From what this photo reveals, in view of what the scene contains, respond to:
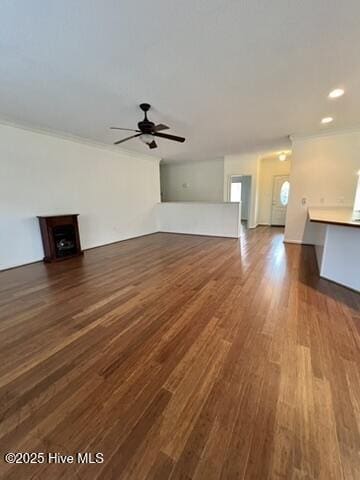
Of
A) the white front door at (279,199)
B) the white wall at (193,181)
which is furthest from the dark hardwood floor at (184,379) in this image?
the white wall at (193,181)

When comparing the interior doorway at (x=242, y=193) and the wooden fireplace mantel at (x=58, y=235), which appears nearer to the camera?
the wooden fireplace mantel at (x=58, y=235)

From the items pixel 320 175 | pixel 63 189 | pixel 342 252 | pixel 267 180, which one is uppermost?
pixel 267 180

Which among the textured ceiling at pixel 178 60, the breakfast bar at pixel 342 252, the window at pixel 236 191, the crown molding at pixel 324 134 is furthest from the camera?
the window at pixel 236 191

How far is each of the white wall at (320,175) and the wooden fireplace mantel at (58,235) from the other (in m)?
5.21

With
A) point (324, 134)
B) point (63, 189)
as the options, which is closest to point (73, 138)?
point (63, 189)

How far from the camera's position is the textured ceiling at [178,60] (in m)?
1.62

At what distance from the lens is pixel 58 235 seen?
14.7 feet

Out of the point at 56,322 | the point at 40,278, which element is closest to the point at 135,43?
the point at 56,322

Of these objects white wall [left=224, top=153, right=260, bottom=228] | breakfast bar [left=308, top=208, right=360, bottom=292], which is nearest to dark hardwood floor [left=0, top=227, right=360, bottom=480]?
breakfast bar [left=308, top=208, right=360, bottom=292]

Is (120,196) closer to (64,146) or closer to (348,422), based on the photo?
(64,146)

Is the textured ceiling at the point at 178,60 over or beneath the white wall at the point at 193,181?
over

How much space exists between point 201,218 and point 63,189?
388cm

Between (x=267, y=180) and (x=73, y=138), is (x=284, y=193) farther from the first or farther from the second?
(x=73, y=138)

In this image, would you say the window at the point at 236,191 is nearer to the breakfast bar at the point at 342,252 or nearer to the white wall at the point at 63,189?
the white wall at the point at 63,189
